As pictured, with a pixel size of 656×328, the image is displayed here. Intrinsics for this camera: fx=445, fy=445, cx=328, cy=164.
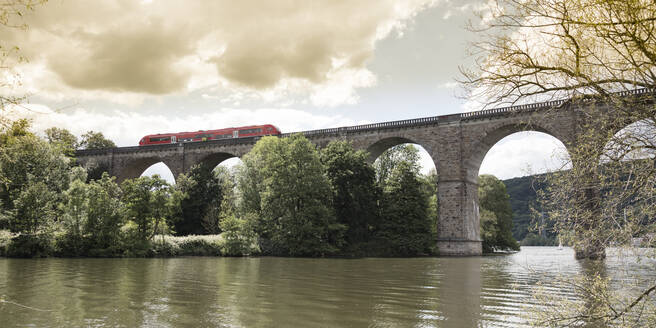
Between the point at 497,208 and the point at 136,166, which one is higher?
the point at 136,166

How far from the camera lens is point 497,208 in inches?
1741

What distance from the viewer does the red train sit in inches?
1714

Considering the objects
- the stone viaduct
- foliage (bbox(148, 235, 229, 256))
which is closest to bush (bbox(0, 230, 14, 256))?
foliage (bbox(148, 235, 229, 256))

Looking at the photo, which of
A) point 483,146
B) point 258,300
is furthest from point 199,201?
point 258,300

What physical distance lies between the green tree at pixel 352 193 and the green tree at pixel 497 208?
14014mm

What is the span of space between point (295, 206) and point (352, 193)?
467 centimetres

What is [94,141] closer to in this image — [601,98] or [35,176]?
[35,176]

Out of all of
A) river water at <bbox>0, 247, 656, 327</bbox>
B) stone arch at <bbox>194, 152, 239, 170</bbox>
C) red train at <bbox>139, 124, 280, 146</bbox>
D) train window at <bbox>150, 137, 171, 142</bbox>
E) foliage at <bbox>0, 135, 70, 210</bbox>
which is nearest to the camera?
river water at <bbox>0, 247, 656, 327</bbox>

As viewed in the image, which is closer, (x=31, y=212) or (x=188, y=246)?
(x=31, y=212)

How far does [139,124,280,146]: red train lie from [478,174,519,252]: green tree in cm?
2149

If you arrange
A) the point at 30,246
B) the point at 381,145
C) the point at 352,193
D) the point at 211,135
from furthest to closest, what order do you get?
1. the point at 211,135
2. the point at 381,145
3. the point at 352,193
4. the point at 30,246

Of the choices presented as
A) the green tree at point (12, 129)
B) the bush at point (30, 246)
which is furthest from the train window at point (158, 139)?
the green tree at point (12, 129)

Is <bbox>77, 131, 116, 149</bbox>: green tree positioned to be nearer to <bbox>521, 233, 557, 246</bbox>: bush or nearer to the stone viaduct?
the stone viaduct

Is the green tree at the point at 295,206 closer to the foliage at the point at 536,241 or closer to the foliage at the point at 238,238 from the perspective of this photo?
the foliage at the point at 238,238
